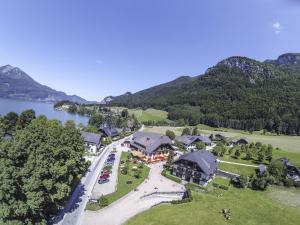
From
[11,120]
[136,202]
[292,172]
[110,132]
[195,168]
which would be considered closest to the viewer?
[136,202]

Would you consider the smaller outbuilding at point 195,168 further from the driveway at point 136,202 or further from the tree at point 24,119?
the tree at point 24,119

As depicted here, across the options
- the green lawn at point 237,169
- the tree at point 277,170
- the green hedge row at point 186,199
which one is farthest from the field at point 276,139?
the green hedge row at point 186,199

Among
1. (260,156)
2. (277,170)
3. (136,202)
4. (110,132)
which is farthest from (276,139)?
(136,202)

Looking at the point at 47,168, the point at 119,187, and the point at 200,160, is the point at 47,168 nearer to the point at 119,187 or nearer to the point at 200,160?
the point at 119,187

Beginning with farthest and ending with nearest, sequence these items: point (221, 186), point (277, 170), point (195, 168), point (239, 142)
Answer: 1. point (239, 142)
2. point (277, 170)
3. point (195, 168)
4. point (221, 186)

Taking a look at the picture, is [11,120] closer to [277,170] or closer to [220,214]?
[220,214]

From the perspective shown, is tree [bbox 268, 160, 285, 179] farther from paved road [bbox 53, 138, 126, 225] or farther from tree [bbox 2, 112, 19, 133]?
tree [bbox 2, 112, 19, 133]

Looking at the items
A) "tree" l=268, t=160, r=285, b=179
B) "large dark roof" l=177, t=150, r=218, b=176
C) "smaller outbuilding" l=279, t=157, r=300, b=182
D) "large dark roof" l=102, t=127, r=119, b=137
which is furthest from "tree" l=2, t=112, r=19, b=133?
"smaller outbuilding" l=279, t=157, r=300, b=182
